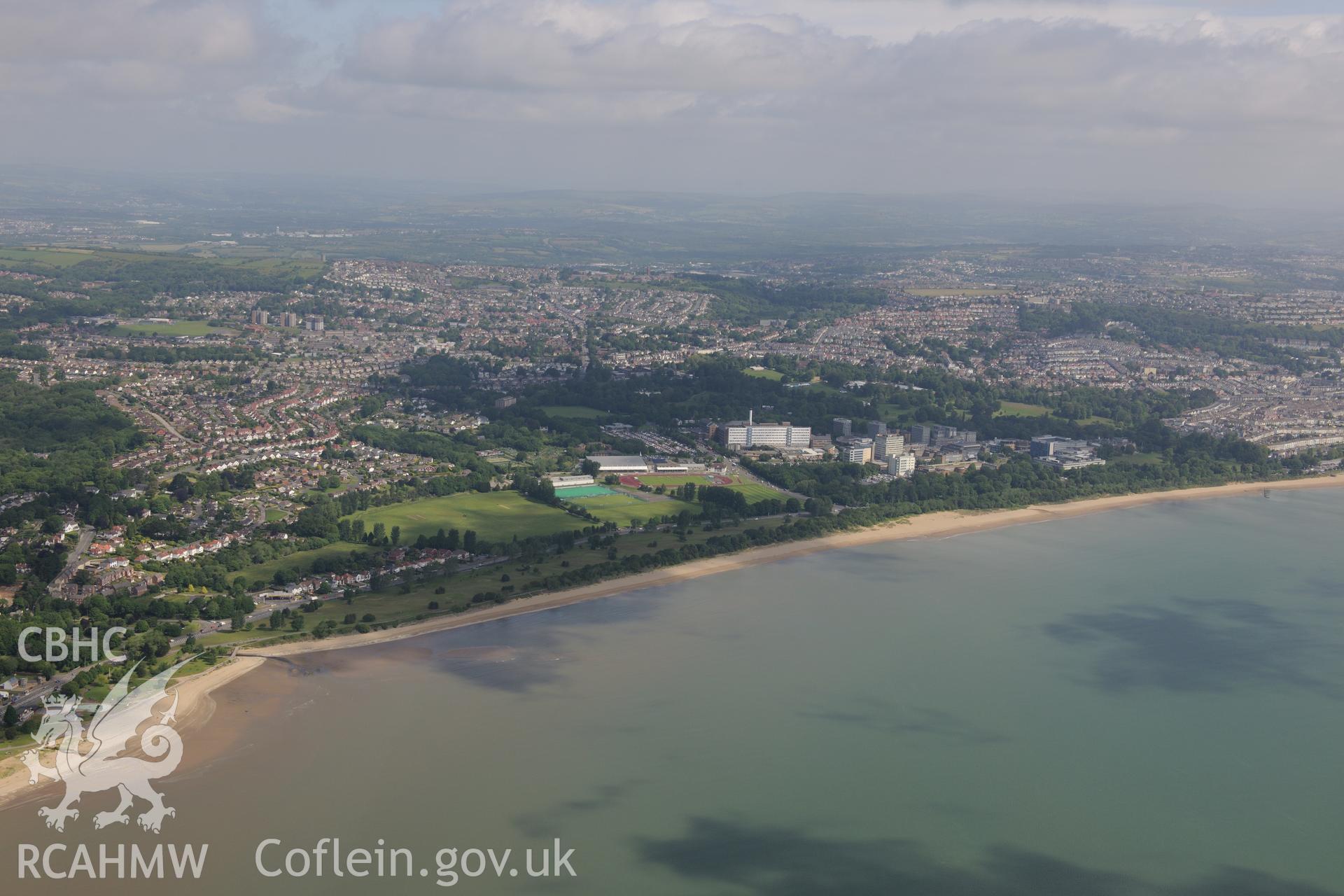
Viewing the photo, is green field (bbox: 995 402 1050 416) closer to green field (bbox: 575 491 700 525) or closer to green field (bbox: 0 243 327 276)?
green field (bbox: 575 491 700 525)

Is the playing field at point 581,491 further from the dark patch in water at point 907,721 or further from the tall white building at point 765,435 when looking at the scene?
the dark patch in water at point 907,721

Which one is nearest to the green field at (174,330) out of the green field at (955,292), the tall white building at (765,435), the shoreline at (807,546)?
the tall white building at (765,435)

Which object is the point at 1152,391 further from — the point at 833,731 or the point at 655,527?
the point at 833,731

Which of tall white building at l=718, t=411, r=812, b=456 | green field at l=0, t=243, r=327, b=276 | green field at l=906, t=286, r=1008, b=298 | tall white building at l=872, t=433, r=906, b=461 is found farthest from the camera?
green field at l=0, t=243, r=327, b=276

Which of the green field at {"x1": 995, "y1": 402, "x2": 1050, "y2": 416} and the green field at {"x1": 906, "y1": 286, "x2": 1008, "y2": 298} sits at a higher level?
the green field at {"x1": 906, "y1": 286, "x2": 1008, "y2": 298}

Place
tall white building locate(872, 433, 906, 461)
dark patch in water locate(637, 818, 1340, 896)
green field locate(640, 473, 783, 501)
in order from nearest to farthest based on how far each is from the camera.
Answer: dark patch in water locate(637, 818, 1340, 896), green field locate(640, 473, 783, 501), tall white building locate(872, 433, 906, 461)

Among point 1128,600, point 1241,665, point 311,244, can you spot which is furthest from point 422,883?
point 311,244

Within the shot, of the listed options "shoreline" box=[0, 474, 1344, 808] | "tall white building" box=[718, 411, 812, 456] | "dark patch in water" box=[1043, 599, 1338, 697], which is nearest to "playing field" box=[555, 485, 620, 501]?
"shoreline" box=[0, 474, 1344, 808]

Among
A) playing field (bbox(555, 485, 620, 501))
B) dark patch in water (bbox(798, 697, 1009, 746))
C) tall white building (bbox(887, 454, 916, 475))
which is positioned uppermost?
tall white building (bbox(887, 454, 916, 475))
